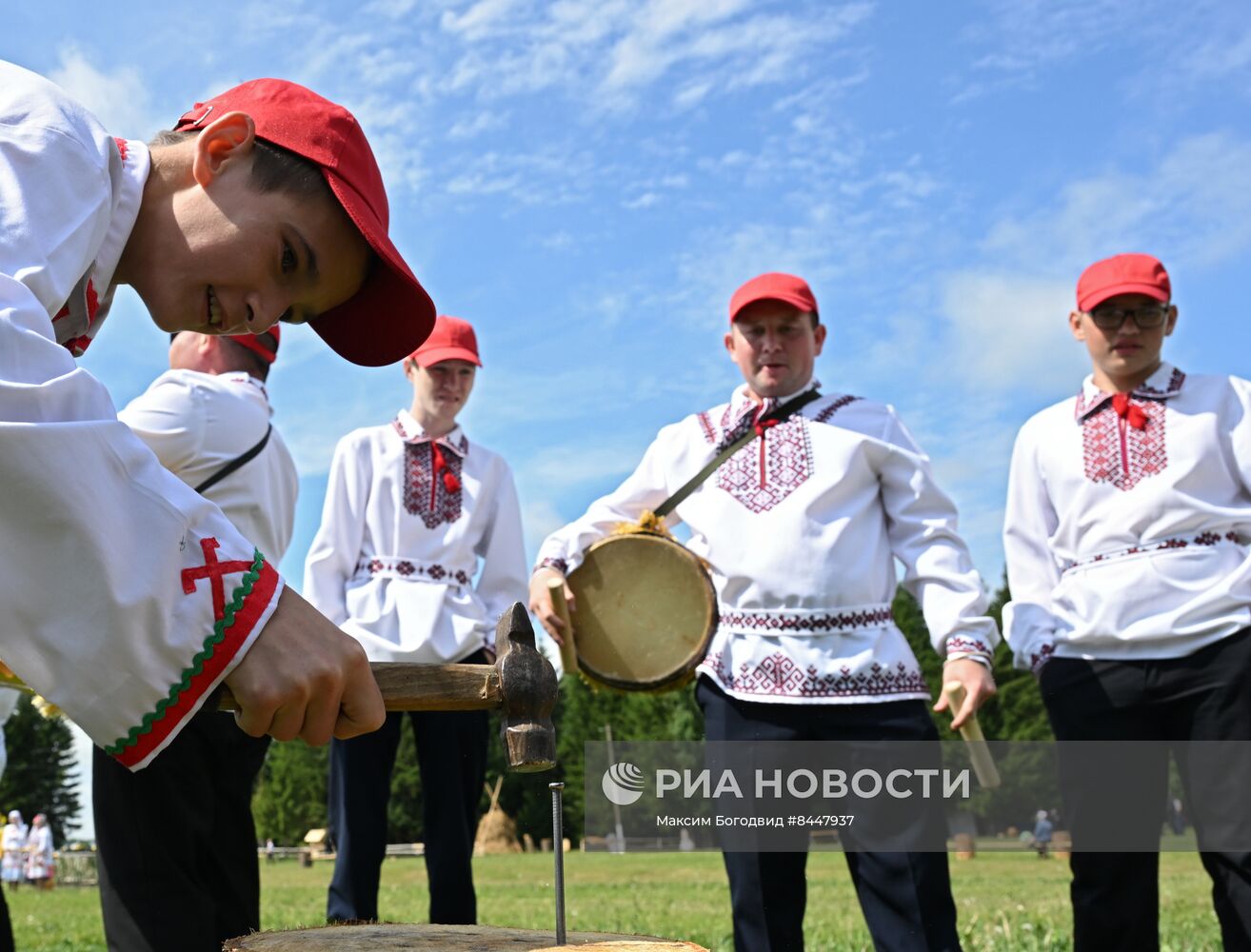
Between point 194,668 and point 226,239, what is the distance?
28.0 inches

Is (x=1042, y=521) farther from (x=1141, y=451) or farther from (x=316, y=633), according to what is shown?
(x=316, y=633)

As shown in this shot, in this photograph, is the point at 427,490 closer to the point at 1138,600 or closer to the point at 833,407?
the point at 833,407

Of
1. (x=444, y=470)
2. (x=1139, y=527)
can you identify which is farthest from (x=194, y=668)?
(x=444, y=470)

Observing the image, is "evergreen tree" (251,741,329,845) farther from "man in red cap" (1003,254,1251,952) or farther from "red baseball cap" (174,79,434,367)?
"red baseball cap" (174,79,434,367)

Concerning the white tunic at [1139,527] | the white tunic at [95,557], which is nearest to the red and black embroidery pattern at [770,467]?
the white tunic at [1139,527]

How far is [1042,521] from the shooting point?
4902 mm

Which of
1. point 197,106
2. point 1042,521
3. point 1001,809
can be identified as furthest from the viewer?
point 1001,809

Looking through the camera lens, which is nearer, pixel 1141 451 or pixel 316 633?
pixel 316 633

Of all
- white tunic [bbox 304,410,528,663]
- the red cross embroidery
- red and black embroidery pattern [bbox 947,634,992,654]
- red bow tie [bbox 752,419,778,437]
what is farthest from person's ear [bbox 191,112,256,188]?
white tunic [bbox 304,410,528,663]

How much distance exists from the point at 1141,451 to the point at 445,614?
273 cm

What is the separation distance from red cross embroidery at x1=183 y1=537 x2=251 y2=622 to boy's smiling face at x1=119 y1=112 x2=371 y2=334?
561mm

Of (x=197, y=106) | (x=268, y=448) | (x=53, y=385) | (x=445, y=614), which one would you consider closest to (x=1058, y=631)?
(x=445, y=614)

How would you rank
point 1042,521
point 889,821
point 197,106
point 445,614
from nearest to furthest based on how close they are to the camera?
point 197,106
point 889,821
point 1042,521
point 445,614

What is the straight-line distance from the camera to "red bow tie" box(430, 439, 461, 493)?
5.52m
